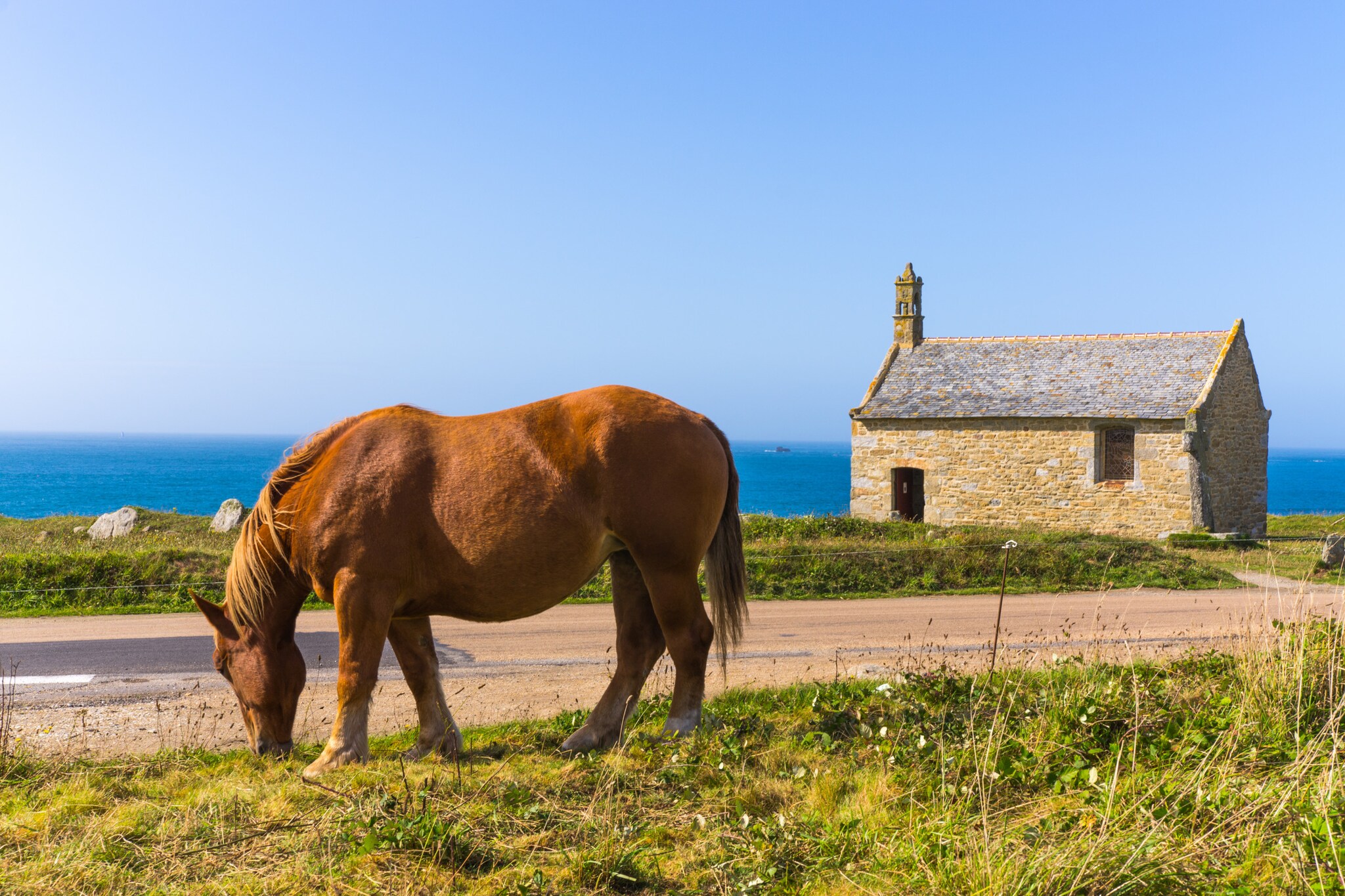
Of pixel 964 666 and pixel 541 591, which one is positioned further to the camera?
pixel 964 666

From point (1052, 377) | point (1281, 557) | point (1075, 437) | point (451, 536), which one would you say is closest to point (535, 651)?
point (451, 536)

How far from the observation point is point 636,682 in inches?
230

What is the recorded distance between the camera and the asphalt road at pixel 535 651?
7.46 meters

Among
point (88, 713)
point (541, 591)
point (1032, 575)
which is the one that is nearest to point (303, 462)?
point (541, 591)

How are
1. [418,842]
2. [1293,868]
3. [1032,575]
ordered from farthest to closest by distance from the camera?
[1032,575], [418,842], [1293,868]

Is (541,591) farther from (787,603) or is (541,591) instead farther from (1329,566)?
(1329,566)

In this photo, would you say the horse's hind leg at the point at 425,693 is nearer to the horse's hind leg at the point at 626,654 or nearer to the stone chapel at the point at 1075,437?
the horse's hind leg at the point at 626,654

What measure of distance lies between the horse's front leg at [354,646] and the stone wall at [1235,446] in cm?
2435

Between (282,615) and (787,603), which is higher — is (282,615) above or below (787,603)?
above

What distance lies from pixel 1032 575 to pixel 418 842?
14.8 m

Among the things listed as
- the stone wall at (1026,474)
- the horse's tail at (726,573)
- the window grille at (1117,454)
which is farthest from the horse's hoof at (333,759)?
the window grille at (1117,454)

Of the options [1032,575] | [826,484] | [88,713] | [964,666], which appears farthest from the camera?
[826,484]

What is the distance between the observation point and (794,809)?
4.54m

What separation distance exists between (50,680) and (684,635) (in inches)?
278
